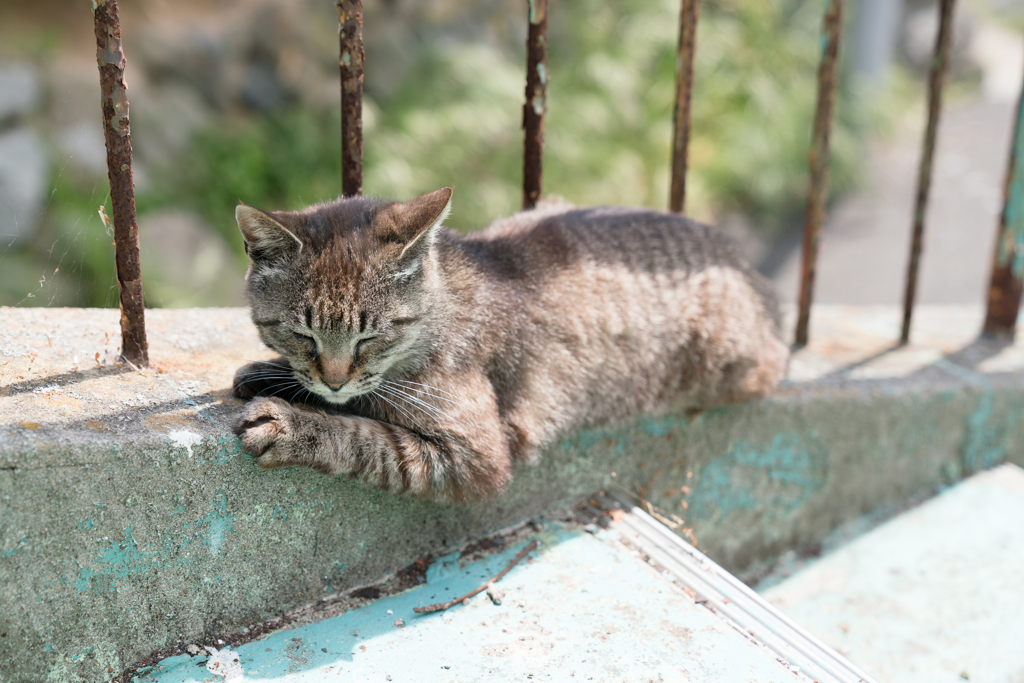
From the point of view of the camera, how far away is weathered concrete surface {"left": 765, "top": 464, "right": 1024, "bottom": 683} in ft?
8.36

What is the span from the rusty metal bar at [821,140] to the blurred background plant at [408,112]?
3.76m

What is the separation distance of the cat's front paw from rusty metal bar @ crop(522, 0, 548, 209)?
131cm

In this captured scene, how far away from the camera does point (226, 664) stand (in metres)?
1.76

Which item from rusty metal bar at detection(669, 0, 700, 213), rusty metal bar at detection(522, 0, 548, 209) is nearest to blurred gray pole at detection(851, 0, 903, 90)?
rusty metal bar at detection(669, 0, 700, 213)

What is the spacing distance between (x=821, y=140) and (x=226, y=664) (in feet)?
9.12

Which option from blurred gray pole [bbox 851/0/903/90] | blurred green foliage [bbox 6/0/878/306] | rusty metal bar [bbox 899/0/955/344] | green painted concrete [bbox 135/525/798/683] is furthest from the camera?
blurred gray pole [bbox 851/0/903/90]

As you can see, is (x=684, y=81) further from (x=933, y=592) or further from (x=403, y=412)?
(x=933, y=592)

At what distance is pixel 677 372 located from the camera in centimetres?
273

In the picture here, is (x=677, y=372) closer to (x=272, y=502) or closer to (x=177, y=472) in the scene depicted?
(x=272, y=502)

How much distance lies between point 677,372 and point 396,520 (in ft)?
3.77

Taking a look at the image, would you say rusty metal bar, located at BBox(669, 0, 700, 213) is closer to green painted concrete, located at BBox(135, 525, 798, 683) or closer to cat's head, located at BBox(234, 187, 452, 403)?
cat's head, located at BBox(234, 187, 452, 403)

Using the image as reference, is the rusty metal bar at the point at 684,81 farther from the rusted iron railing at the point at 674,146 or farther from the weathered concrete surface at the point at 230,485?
the weathered concrete surface at the point at 230,485

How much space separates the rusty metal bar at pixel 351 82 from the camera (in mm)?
2260

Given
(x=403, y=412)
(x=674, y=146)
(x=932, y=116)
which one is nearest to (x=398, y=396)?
(x=403, y=412)
